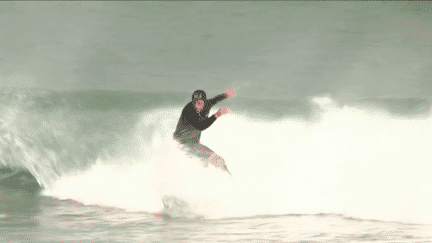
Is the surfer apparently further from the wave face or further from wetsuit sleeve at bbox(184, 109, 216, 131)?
the wave face

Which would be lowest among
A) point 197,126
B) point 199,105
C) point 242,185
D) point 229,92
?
point 242,185

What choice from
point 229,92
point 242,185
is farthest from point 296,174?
point 229,92

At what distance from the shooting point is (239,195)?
27.1ft

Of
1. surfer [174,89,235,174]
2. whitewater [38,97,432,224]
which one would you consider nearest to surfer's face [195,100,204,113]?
surfer [174,89,235,174]

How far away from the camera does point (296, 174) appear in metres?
9.56

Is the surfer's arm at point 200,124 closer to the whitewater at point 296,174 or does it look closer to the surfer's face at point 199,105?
the surfer's face at point 199,105

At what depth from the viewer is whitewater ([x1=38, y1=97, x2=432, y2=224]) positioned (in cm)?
805

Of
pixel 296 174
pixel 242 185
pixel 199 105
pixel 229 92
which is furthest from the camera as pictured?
pixel 296 174

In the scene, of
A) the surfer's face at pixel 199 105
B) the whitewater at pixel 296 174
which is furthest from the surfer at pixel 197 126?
the whitewater at pixel 296 174

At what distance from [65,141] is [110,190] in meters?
6.52

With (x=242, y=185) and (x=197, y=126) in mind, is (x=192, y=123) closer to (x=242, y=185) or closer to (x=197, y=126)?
(x=197, y=126)

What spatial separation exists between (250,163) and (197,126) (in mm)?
3689

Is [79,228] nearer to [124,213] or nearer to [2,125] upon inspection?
[124,213]

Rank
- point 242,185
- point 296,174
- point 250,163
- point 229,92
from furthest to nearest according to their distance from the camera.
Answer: point 250,163 → point 296,174 → point 242,185 → point 229,92
